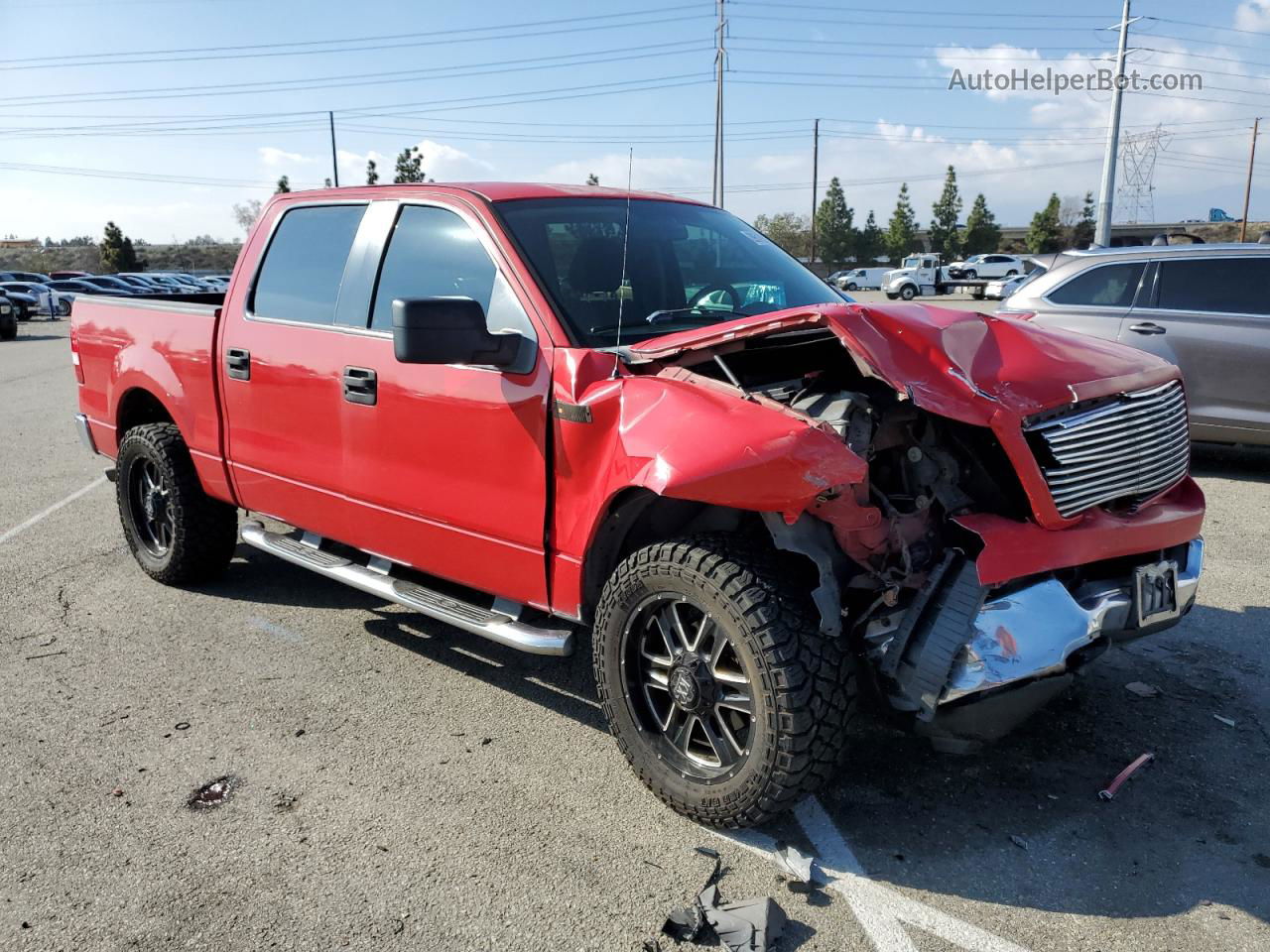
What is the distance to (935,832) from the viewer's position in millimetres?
3113

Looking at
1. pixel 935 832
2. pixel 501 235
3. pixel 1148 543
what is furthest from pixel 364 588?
pixel 1148 543

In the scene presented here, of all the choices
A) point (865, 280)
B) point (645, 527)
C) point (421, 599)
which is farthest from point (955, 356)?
point (865, 280)

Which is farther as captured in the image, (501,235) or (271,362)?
(271,362)

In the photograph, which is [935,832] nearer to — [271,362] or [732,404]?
[732,404]

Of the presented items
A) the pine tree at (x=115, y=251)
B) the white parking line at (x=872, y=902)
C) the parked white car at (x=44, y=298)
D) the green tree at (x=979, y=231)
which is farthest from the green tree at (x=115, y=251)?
the white parking line at (x=872, y=902)

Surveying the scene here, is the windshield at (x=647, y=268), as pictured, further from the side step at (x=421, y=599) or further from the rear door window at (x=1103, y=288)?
the rear door window at (x=1103, y=288)

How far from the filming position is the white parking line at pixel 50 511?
260 inches

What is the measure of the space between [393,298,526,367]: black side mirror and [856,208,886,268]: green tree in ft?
273

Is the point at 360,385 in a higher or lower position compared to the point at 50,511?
higher

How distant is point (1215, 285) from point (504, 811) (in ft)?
22.9

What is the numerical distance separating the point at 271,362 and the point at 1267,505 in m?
6.51

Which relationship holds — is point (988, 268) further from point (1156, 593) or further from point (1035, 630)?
point (1035, 630)

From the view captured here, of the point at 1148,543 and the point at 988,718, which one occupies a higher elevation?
the point at 1148,543

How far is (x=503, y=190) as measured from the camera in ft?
13.3
